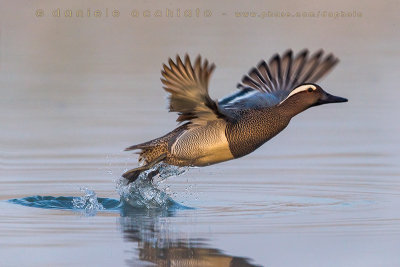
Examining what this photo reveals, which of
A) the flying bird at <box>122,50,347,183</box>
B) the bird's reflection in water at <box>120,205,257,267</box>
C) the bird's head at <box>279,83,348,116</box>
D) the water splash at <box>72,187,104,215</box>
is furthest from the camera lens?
the bird's head at <box>279,83,348,116</box>

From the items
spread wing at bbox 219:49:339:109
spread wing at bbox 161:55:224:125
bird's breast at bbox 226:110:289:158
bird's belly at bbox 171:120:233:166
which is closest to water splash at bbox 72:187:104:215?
bird's belly at bbox 171:120:233:166

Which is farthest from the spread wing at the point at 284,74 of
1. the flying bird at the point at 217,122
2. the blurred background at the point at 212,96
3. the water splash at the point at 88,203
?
the water splash at the point at 88,203

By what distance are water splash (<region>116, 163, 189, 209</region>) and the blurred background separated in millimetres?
153

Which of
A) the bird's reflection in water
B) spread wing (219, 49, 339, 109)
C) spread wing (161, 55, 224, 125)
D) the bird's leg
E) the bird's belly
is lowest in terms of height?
the bird's reflection in water

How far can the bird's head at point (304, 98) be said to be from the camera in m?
9.80

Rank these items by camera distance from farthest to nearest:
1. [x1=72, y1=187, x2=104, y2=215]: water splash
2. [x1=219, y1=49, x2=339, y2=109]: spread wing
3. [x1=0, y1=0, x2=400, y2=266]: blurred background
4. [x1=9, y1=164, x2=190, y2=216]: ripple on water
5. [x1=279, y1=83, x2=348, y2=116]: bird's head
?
[x1=219, y1=49, x2=339, y2=109]: spread wing, [x1=279, y1=83, x2=348, y2=116]: bird's head, [x1=9, y1=164, x2=190, y2=216]: ripple on water, [x1=72, y1=187, x2=104, y2=215]: water splash, [x1=0, y1=0, x2=400, y2=266]: blurred background

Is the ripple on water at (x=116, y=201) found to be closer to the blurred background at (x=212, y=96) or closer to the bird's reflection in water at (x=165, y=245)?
the blurred background at (x=212, y=96)

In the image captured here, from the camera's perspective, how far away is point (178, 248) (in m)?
7.52

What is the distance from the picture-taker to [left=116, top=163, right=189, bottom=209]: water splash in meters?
9.48

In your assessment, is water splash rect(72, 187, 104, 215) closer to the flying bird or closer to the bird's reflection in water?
the bird's reflection in water

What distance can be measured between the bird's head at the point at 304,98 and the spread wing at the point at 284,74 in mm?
613

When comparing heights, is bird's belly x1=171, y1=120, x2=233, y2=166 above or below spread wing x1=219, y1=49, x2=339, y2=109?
below

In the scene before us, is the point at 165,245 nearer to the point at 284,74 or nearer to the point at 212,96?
the point at 284,74

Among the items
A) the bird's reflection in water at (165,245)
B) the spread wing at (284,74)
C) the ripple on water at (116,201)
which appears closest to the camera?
the bird's reflection in water at (165,245)
